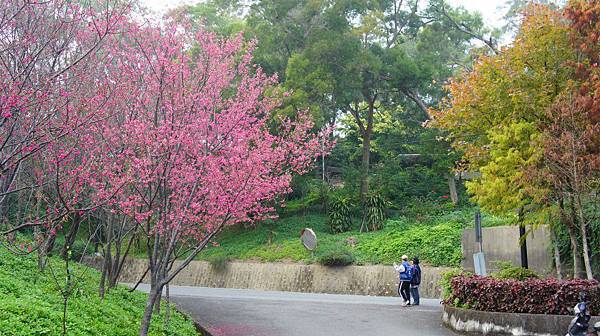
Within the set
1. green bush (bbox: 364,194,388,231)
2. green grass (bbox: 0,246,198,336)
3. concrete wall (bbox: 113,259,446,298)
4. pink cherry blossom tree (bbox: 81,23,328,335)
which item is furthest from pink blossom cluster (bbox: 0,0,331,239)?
green bush (bbox: 364,194,388,231)

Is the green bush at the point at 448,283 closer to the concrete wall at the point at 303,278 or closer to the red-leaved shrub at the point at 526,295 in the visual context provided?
the red-leaved shrub at the point at 526,295

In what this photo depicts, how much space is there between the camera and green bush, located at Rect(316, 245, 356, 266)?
21.8m

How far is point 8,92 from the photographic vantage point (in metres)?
5.87

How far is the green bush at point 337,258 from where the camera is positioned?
859 inches

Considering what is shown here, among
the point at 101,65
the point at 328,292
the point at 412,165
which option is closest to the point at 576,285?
the point at 101,65

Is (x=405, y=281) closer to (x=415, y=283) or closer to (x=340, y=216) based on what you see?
(x=415, y=283)

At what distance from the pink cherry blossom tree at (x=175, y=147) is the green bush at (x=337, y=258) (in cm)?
1267

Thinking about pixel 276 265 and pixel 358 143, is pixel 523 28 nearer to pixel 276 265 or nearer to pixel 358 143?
pixel 276 265

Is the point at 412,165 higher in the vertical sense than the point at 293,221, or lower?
higher

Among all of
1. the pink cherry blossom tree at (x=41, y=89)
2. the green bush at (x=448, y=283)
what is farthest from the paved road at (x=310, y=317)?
the pink cherry blossom tree at (x=41, y=89)

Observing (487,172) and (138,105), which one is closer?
(138,105)

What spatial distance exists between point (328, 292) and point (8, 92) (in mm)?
16853

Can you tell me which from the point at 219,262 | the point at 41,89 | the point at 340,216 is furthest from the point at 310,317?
the point at 340,216

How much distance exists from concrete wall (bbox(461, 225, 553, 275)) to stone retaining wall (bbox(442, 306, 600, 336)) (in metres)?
3.22
